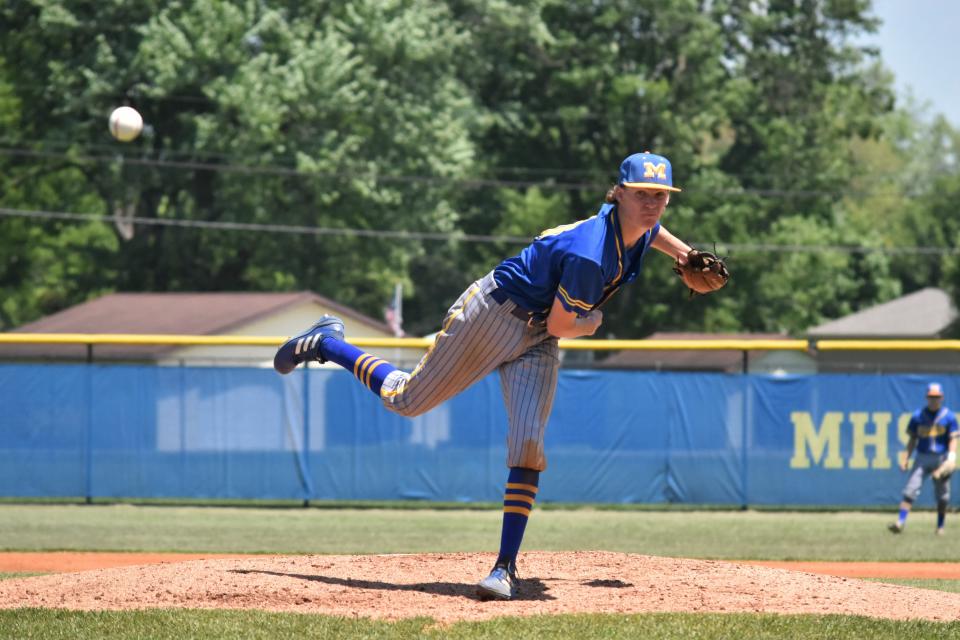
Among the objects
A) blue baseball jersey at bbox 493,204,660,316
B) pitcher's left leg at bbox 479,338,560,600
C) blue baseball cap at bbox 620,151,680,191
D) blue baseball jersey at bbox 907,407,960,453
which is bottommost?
blue baseball jersey at bbox 907,407,960,453

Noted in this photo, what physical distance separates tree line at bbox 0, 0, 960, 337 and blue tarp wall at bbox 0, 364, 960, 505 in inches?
591

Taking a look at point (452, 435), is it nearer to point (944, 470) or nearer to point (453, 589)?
point (944, 470)

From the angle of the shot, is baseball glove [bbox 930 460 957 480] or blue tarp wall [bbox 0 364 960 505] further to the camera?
blue tarp wall [bbox 0 364 960 505]

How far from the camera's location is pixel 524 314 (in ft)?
20.2

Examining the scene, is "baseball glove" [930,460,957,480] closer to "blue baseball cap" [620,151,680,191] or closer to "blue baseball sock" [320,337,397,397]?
"blue baseball sock" [320,337,397,397]

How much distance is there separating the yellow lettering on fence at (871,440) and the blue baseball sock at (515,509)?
11.0m

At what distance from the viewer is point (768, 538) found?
12875mm

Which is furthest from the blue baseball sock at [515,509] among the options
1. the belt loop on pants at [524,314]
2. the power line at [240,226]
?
the power line at [240,226]

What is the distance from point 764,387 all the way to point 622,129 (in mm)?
24531

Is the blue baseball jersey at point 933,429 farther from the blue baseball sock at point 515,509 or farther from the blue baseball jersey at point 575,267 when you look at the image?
the blue baseball sock at point 515,509

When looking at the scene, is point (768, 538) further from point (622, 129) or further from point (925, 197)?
point (925, 197)

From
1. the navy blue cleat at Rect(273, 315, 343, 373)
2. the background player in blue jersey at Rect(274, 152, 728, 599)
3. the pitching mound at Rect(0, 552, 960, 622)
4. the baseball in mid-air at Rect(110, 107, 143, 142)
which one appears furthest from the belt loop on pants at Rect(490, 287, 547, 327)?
the baseball in mid-air at Rect(110, 107, 143, 142)

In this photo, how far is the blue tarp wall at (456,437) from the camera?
52.8 ft

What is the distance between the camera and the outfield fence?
16078 mm
